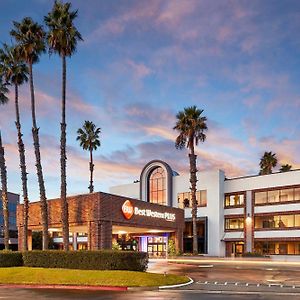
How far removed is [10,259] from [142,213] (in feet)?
62.1

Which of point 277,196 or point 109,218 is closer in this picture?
point 109,218

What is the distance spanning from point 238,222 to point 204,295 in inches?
1802

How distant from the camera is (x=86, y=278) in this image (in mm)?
25750

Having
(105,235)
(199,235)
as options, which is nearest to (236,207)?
(199,235)

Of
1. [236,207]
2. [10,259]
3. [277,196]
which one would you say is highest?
[277,196]

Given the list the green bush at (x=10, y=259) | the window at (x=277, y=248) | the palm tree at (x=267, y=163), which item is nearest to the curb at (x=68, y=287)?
the green bush at (x=10, y=259)

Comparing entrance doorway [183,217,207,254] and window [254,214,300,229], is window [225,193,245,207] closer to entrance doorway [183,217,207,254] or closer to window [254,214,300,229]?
window [254,214,300,229]

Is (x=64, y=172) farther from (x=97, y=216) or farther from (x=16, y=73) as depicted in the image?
(x=16, y=73)

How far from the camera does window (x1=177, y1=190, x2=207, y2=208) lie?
223ft

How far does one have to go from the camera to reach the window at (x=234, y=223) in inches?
2557

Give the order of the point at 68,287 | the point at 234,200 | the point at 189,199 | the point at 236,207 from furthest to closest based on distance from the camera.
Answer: the point at 189,199 → the point at 234,200 → the point at 236,207 → the point at 68,287

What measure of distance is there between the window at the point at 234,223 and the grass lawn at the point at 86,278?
3938cm

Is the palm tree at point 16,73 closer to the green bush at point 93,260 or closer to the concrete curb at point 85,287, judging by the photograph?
the green bush at point 93,260

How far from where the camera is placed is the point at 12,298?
63.5ft
